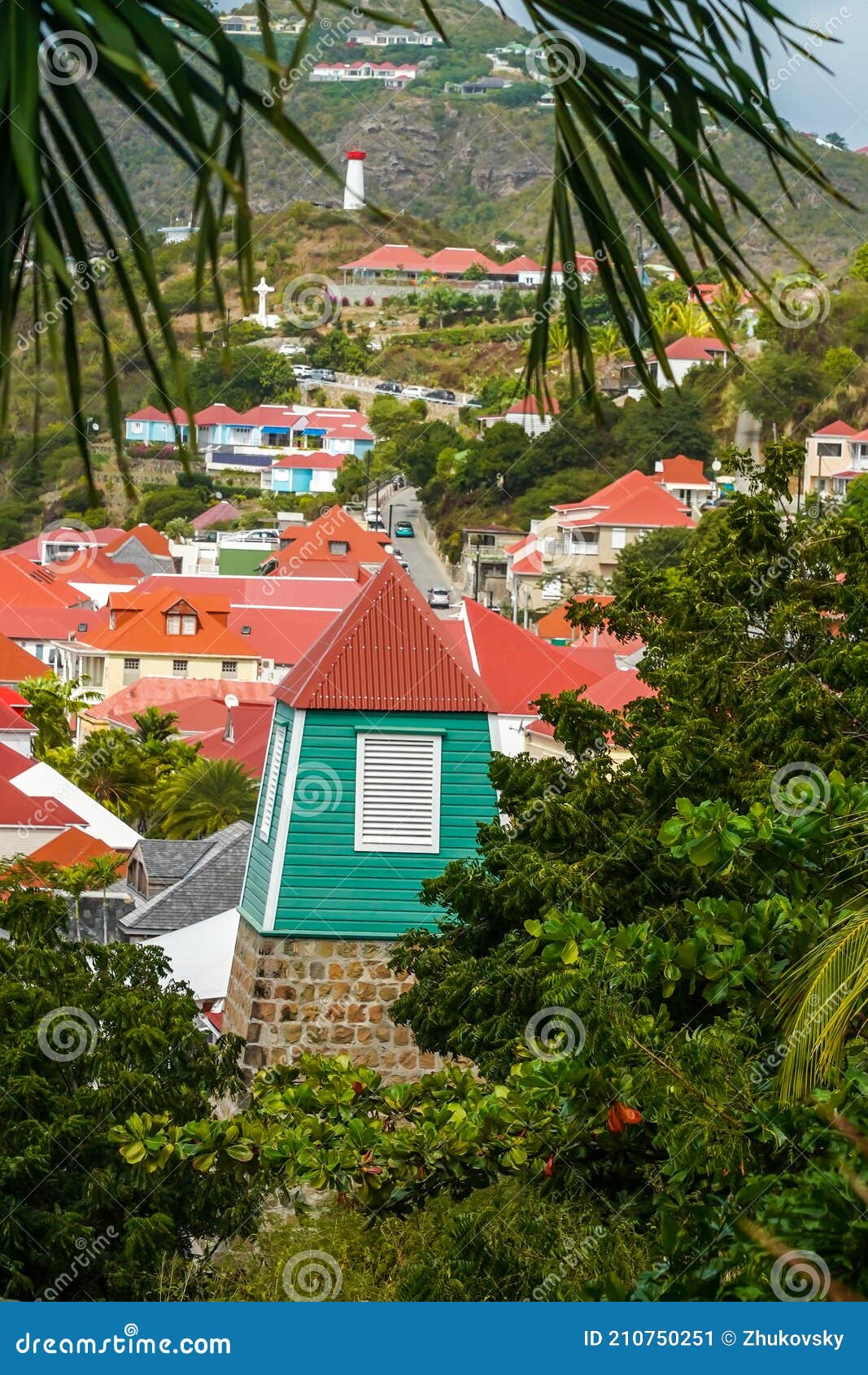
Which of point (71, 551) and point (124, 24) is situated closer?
point (124, 24)

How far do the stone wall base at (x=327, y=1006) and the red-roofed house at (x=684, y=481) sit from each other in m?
79.4

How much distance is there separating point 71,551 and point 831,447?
4296 centimetres

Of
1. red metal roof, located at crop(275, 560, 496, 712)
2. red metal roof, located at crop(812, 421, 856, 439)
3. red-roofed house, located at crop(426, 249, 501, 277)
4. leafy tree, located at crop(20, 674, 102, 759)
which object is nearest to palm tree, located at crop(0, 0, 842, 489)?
red metal roof, located at crop(275, 560, 496, 712)

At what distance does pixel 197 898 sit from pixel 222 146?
2675 cm

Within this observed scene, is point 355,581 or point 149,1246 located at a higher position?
point 149,1246

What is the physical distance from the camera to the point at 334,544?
8600cm

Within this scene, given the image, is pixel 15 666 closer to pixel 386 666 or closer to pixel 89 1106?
pixel 386 666

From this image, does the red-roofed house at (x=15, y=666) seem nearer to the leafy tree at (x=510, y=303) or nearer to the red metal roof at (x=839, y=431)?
the red metal roof at (x=839, y=431)

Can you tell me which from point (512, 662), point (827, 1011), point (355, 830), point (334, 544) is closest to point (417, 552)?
point (334, 544)

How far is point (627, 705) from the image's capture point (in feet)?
46.2

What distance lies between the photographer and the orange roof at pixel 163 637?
2717 inches

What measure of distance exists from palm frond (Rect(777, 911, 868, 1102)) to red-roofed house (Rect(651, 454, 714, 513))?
87.3 metres

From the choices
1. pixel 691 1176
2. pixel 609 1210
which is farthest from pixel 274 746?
pixel 691 1176

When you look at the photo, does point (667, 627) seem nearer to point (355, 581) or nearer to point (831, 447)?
point (355, 581)
